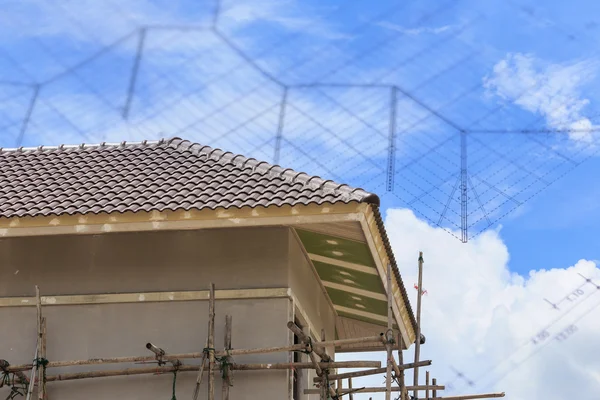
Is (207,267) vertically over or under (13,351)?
over

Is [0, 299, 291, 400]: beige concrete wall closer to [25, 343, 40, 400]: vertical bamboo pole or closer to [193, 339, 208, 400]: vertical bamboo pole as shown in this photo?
[25, 343, 40, 400]: vertical bamboo pole

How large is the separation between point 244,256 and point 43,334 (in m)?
2.77

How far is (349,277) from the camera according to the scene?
15.8m

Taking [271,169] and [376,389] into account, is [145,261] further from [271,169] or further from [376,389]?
[376,389]

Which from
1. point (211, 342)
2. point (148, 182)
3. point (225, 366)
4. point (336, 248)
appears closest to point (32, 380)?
point (211, 342)

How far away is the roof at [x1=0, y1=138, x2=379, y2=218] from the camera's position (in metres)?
13.1

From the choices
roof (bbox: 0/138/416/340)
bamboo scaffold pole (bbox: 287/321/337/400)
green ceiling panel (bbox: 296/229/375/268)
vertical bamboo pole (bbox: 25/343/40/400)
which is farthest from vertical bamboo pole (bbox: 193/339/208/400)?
green ceiling panel (bbox: 296/229/375/268)

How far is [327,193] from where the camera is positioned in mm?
12930

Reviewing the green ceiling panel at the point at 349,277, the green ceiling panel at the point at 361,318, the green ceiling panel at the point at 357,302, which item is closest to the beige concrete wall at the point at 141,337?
the green ceiling panel at the point at 349,277

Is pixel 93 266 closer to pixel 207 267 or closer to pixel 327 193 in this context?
pixel 207 267


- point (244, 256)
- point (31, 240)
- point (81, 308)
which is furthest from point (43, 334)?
→ point (244, 256)

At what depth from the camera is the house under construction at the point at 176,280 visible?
12891 mm

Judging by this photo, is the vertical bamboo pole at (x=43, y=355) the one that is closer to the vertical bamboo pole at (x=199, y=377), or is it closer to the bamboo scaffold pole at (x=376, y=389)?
the vertical bamboo pole at (x=199, y=377)

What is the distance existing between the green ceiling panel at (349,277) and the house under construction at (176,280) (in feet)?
1.77
